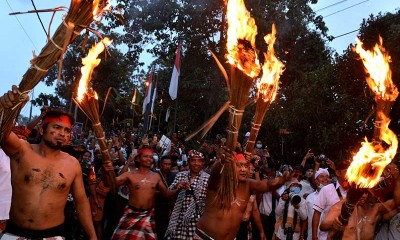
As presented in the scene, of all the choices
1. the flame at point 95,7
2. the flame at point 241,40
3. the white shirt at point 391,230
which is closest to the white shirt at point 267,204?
the white shirt at point 391,230

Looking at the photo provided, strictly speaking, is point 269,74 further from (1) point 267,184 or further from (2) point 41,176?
(2) point 41,176

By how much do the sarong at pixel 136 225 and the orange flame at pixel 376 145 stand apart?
3611 millimetres

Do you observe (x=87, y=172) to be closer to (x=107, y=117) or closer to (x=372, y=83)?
(x=372, y=83)

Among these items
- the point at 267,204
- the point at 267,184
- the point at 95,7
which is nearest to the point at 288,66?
the point at 267,204

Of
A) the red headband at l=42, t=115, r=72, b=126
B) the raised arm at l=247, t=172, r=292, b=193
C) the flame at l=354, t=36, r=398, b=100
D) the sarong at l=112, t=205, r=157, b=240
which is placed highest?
the flame at l=354, t=36, r=398, b=100

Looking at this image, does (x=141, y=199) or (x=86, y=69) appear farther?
(x=141, y=199)

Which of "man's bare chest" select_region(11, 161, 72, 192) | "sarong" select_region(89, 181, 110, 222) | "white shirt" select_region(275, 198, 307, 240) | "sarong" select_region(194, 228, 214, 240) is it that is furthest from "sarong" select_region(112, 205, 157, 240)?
→ "man's bare chest" select_region(11, 161, 72, 192)

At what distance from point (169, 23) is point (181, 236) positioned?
15.0 metres

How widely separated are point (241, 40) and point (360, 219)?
2.30 m

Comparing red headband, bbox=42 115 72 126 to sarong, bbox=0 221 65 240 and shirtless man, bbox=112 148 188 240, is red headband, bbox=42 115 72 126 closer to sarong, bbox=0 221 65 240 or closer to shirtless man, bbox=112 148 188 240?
sarong, bbox=0 221 65 240

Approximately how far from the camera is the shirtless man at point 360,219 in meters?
5.12

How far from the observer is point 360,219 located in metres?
5.32

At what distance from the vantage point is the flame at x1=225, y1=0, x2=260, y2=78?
461cm

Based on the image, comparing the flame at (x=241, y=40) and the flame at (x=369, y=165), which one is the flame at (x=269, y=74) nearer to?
the flame at (x=241, y=40)
